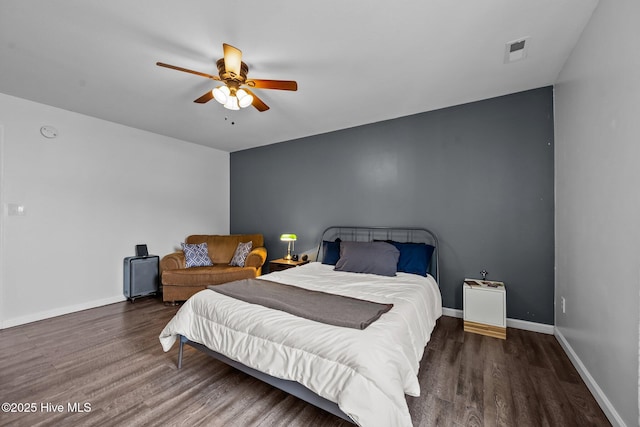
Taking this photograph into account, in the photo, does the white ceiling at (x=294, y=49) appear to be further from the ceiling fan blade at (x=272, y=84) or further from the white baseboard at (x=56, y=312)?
the white baseboard at (x=56, y=312)

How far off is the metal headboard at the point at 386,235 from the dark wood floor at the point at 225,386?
38.2 inches

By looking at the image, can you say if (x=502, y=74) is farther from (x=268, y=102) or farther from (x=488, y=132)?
(x=268, y=102)

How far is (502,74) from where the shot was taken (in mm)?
2648

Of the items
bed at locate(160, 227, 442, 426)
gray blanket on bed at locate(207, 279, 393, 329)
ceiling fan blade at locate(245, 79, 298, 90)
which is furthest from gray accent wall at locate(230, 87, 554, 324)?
ceiling fan blade at locate(245, 79, 298, 90)

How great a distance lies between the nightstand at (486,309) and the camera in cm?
278

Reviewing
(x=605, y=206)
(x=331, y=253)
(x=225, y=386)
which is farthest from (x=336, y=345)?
(x=331, y=253)

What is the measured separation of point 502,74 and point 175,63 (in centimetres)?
316

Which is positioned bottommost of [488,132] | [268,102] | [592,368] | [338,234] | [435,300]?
[592,368]

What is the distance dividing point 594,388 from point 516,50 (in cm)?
265

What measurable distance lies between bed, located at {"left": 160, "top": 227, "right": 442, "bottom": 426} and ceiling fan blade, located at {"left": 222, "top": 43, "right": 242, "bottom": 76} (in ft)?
5.97

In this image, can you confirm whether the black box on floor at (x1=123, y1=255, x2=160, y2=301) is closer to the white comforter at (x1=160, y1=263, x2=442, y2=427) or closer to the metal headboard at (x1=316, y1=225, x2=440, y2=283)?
the white comforter at (x1=160, y1=263, x2=442, y2=427)

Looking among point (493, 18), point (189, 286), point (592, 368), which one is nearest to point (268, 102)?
point (493, 18)

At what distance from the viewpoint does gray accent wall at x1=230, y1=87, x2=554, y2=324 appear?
115 inches

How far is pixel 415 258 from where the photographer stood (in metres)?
3.23
